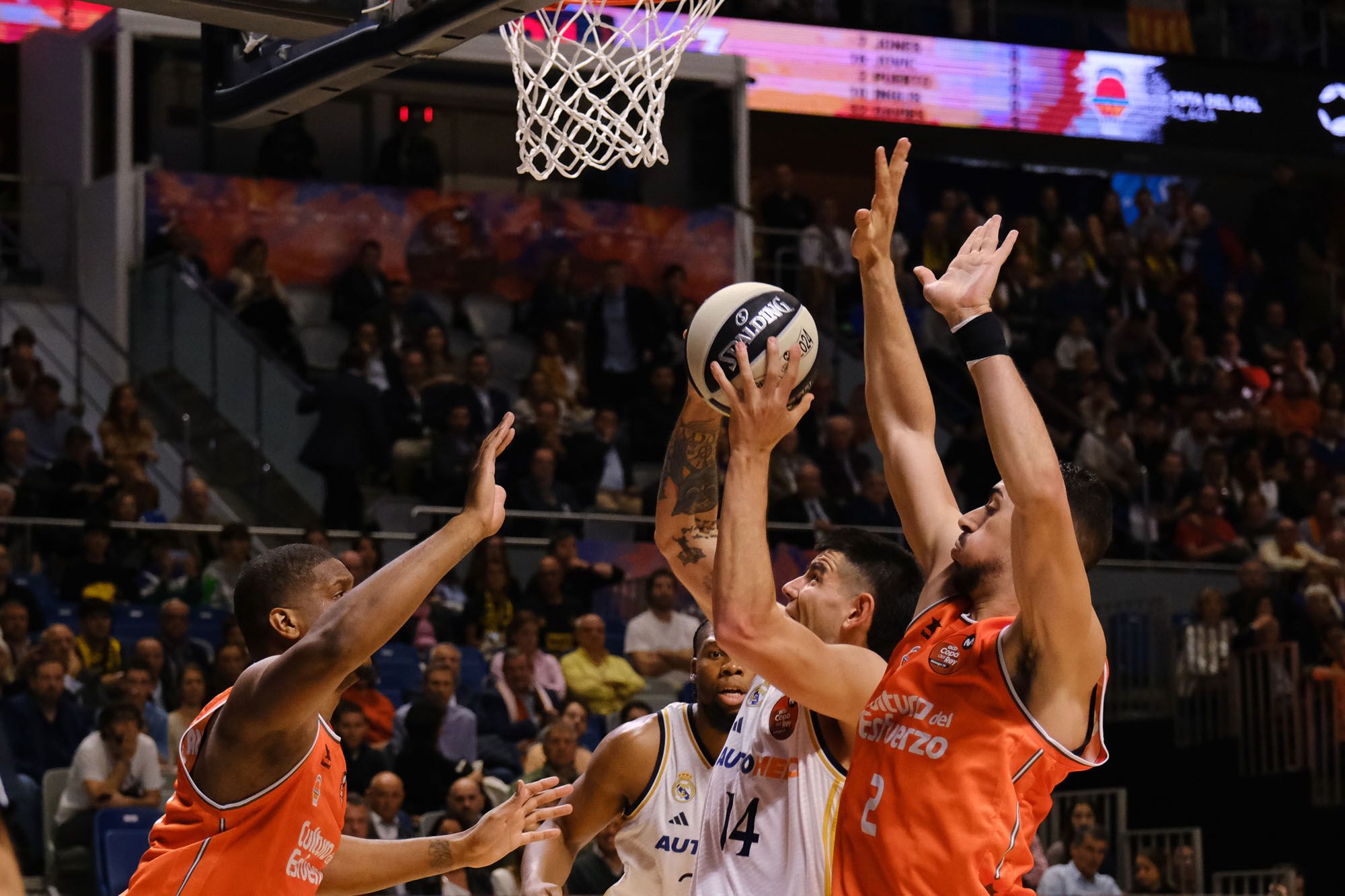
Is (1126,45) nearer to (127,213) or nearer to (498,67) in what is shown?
(498,67)

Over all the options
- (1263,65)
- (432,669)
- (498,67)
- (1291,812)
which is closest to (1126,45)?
(1263,65)

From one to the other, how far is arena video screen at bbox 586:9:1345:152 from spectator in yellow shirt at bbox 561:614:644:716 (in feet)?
21.1

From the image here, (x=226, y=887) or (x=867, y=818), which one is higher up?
(x=867, y=818)

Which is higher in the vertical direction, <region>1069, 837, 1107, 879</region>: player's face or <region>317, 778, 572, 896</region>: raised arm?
<region>317, 778, 572, 896</region>: raised arm

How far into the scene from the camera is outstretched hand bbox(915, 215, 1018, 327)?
12.1ft

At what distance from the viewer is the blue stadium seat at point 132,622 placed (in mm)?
10320

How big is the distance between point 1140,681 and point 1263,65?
859cm

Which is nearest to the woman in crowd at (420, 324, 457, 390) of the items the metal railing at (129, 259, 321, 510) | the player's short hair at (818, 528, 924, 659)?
the metal railing at (129, 259, 321, 510)

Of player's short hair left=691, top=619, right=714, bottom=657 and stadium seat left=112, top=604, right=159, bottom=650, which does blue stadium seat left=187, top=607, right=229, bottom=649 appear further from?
player's short hair left=691, top=619, right=714, bottom=657

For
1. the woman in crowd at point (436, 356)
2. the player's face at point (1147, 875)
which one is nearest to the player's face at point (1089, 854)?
the player's face at point (1147, 875)

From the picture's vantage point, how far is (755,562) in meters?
3.68

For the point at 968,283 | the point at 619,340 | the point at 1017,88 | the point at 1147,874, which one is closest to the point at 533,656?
the point at 1147,874

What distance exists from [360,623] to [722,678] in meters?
1.64

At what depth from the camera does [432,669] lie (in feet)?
31.9
